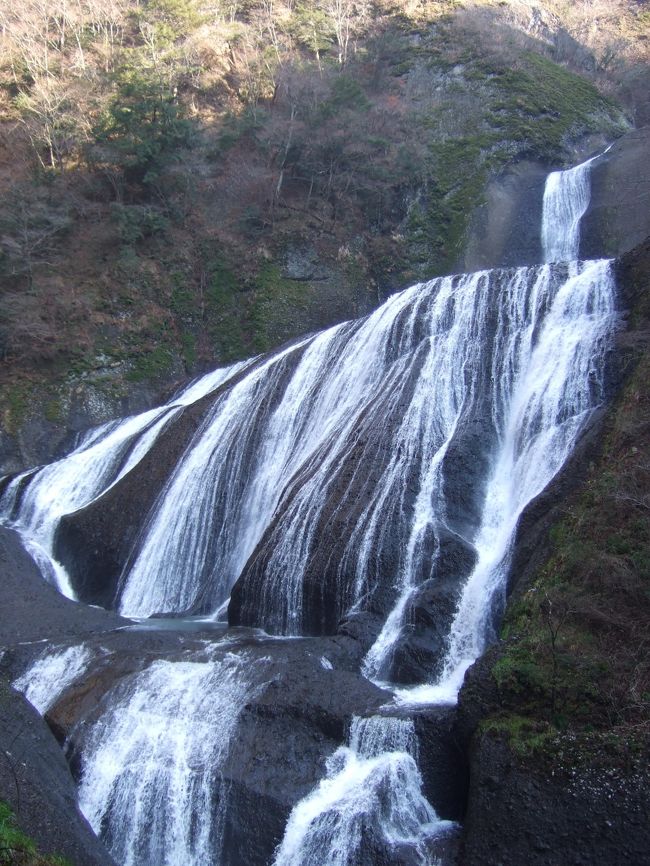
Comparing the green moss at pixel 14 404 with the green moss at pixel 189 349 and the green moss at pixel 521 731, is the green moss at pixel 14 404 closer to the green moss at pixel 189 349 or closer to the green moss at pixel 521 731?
the green moss at pixel 189 349

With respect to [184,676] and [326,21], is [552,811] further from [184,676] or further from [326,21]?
[326,21]

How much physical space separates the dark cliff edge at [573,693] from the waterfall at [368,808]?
679 millimetres

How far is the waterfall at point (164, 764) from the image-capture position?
306 inches

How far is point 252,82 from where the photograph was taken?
118 ft

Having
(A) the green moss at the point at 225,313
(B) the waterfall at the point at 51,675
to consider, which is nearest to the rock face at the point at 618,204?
(A) the green moss at the point at 225,313

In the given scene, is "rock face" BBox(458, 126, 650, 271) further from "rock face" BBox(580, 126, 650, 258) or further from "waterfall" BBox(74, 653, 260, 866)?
"waterfall" BBox(74, 653, 260, 866)

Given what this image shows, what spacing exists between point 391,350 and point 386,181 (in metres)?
16.1

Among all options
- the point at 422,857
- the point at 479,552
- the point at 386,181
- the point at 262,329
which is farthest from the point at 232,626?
the point at 386,181

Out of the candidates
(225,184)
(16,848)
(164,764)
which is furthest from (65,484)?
(225,184)

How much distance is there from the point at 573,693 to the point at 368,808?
2572mm

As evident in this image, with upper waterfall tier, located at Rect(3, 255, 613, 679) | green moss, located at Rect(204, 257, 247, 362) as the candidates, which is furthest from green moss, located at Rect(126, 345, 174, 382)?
upper waterfall tier, located at Rect(3, 255, 613, 679)

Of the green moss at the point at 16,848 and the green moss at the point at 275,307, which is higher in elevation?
the green moss at the point at 275,307

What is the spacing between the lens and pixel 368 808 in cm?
718

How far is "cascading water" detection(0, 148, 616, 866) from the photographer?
7.84 metres
